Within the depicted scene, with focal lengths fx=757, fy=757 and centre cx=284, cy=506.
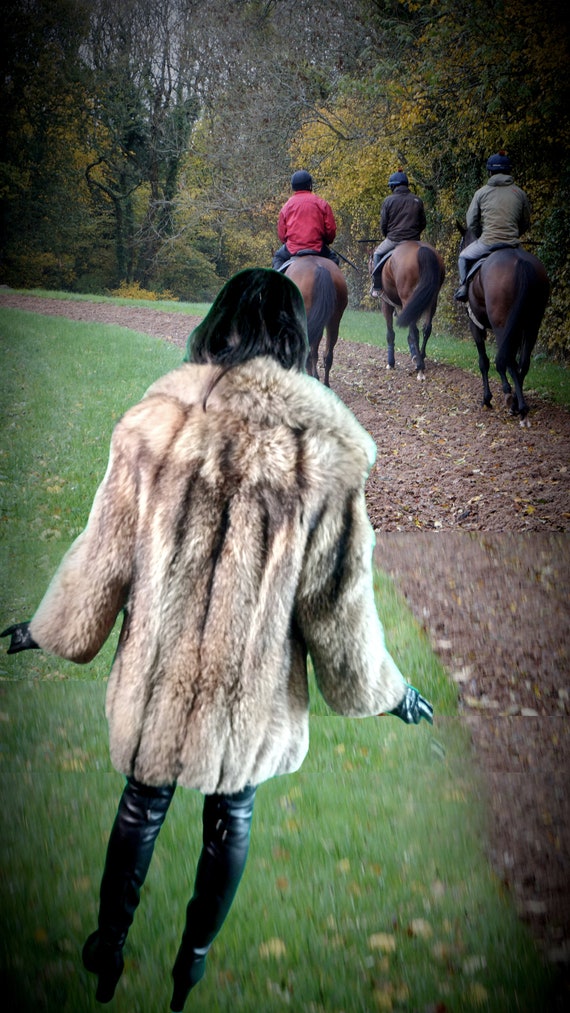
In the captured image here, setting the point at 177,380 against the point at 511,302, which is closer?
the point at 177,380

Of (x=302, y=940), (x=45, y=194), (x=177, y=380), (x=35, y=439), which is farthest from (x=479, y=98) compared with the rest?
(x=302, y=940)

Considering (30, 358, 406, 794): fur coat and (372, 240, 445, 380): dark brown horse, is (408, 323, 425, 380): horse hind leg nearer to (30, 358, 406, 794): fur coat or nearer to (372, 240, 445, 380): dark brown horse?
(372, 240, 445, 380): dark brown horse

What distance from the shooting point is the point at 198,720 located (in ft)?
5.40

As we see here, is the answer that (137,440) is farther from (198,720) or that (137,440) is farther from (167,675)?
(198,720)

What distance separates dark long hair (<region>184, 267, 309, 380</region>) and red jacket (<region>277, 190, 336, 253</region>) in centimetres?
355

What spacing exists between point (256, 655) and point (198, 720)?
0.19 m

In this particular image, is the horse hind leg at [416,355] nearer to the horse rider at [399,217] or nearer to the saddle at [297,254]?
the horse rider at [399,217]

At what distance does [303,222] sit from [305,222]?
0.05 feet

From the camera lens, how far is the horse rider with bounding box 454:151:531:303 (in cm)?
508

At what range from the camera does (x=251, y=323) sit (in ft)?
5.46

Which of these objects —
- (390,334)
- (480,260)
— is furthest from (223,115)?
(480,260)

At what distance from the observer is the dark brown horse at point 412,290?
5.73m

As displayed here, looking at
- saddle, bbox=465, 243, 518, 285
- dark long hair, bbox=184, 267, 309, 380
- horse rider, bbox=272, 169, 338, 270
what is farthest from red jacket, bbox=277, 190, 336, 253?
dark long hair, bbox=184, 267, 309, 380

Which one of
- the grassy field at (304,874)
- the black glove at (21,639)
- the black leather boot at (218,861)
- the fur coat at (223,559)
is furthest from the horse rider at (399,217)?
the black leather boot at (218,861)
